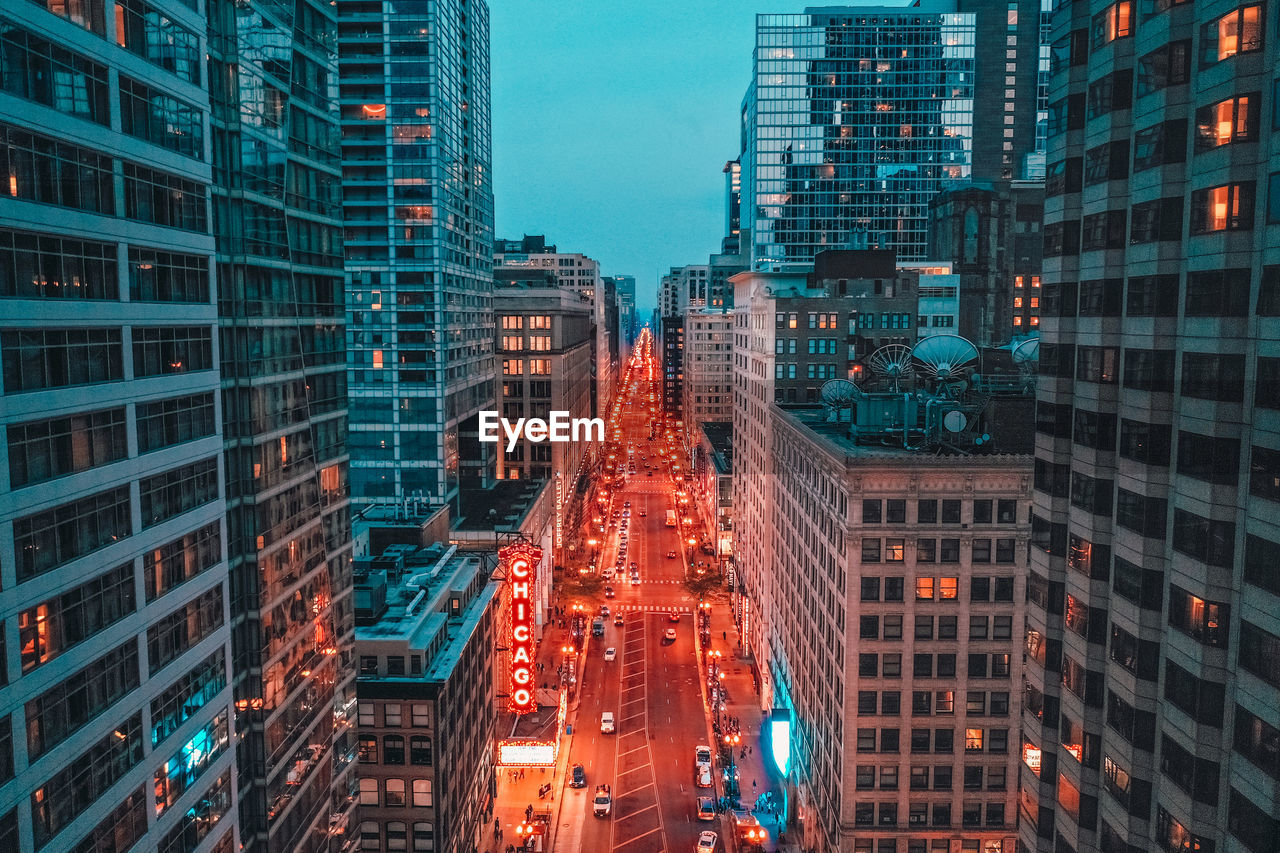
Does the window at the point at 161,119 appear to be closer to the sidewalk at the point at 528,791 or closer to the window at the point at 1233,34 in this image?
the window at the point at 1233,34

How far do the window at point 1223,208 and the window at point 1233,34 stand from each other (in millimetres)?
3725

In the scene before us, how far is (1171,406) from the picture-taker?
28062mm

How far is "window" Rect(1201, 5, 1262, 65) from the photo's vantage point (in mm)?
24547

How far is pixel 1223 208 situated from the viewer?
83.2 ft

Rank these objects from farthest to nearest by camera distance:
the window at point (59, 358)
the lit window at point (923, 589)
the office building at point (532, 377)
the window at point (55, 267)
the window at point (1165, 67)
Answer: the office building at point (532, 377) → the lit window at point (923, 589) → the window at point (1165, 67) → the window at point (59, 358) → the window at point (55, 267)

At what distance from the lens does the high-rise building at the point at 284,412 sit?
3844cm

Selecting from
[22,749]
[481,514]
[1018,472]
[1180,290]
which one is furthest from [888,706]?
[481,514]

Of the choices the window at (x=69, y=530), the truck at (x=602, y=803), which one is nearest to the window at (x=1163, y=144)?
the window at (x=69, y=530)

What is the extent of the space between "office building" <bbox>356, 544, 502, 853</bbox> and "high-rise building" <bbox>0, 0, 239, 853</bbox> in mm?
22332

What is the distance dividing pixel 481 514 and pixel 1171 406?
90.8m

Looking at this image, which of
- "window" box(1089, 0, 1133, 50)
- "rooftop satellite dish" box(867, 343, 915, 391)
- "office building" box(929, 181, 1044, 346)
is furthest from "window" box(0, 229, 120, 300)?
"office building" box(929, 181, 1044, 346)

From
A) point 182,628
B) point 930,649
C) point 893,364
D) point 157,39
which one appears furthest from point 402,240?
point 182,628

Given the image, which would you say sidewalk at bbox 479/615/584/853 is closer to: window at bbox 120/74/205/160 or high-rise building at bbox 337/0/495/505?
high-rise building at bbox 337/0/495/505

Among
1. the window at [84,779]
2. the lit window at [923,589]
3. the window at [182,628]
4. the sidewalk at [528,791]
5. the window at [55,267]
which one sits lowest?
the sidewalk at [528,791]
